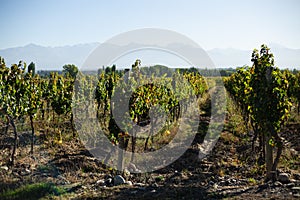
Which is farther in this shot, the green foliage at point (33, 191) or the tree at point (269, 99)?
the tree at point (269, 99)

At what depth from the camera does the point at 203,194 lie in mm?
7242

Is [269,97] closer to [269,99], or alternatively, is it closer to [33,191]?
[269,99]

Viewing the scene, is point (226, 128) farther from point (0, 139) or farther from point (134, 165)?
point (0, 139)

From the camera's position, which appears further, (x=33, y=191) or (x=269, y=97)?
(x=269, y=97)

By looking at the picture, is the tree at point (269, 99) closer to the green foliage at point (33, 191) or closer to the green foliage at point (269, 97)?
the green foliage at point (269, 97)

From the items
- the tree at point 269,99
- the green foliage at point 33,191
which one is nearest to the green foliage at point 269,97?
the tree at point 269,99

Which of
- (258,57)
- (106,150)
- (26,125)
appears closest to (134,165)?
(106,150)

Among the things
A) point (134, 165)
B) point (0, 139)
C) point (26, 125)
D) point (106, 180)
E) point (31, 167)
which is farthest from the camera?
point (26, 125)

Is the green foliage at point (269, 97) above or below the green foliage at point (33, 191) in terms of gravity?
above

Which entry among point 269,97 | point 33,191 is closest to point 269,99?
point 269,97

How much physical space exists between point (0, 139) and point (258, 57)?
10172 millimetres

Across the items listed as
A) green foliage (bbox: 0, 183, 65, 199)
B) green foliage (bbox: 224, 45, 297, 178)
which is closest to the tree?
green foliage (bbox: 224, 45, 297, 178)

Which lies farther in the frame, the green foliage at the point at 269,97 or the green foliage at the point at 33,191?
the green foliage at the point at 269,97

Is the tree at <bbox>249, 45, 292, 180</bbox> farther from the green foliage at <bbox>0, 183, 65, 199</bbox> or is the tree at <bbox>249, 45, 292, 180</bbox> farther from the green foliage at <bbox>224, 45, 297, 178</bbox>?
the green foliage at <bbox>0, 183, 65, 199</bbox>
